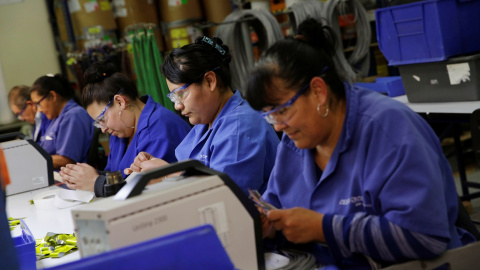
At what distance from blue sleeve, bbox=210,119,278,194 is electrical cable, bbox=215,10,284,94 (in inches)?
128

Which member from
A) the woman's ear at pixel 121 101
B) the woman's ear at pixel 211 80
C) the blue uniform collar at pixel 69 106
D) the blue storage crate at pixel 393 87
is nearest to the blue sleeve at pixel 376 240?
the woman's ear at pixel 211 80

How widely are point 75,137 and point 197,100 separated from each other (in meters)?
2.22

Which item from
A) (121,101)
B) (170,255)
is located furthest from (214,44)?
(170,255)

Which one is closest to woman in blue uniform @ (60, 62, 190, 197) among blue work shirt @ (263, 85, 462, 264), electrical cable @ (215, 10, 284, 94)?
blue work shirt @ (263, 85, 462, 264)

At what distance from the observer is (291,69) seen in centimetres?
165

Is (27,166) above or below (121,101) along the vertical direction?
below

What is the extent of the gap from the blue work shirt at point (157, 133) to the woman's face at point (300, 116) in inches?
57.0

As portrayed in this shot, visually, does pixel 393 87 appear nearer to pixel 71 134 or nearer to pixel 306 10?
pixel 306 10

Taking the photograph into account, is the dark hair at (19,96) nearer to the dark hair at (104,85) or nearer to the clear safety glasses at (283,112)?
the dark hair at (104,85)

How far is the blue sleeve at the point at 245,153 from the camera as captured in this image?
229 cm

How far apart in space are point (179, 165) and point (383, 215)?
0.54 meters

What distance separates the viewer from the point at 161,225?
1.37 metres

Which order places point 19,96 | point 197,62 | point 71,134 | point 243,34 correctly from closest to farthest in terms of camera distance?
point 197,62
point 71,134
point 19,96
point 243,34

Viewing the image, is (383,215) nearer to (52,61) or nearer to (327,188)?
(327,188)
